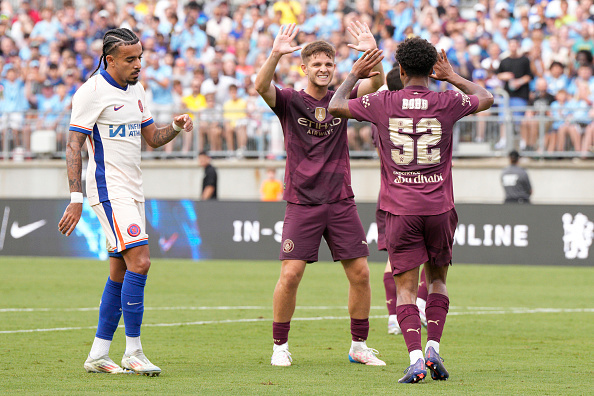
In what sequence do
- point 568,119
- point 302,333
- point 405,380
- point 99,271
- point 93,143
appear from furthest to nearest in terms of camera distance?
point 568,119, point 99,271, point 302,333, point 93,143, point 405,380

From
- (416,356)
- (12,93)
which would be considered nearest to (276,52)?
(416,356)

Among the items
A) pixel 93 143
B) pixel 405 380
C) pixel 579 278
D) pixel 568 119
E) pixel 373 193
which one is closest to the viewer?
pixel 405 380

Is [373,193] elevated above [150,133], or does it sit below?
below

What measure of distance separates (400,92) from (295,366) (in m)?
2.25

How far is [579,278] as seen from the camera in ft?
50.9

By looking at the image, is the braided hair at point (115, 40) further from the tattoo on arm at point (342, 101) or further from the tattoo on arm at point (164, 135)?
the tattoo on arm at point (342, 101)

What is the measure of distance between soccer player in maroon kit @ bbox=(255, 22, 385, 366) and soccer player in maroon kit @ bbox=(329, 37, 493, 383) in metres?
0.93

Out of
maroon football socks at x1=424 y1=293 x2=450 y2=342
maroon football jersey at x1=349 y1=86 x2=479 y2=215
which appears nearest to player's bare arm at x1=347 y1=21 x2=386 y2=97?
maroon football jersey at x1=349 y1=86 x2=479 y2=215

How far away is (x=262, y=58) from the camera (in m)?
23.2

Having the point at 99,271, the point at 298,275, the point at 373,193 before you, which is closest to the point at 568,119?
the point at 373,193

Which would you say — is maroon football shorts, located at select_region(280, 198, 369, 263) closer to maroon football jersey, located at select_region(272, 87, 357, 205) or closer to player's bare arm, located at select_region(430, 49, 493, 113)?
maroon football jersey, located at select_region(272, 87, 357, 205)

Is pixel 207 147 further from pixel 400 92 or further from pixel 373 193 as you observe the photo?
pixel 400 92

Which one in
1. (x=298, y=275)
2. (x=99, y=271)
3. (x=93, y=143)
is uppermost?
(x=93, y=143)

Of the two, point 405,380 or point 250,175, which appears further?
point 250,175
